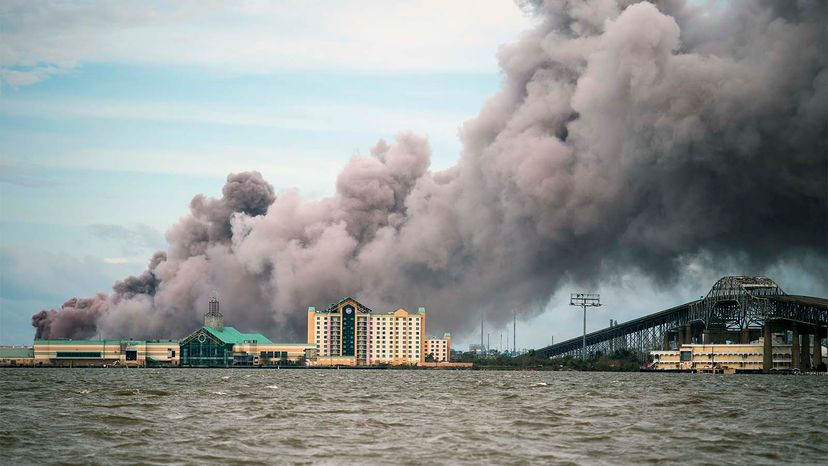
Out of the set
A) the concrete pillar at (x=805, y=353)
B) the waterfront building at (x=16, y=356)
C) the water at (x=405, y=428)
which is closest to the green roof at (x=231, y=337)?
the waterfront building at (x=16, y=356)

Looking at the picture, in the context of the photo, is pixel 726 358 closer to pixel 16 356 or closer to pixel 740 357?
pixel 740 357

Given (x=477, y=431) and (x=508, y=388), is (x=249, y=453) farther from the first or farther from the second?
(x=508, y=388)

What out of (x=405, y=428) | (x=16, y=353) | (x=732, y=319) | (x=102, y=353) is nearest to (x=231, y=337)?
(x=102, y=353)

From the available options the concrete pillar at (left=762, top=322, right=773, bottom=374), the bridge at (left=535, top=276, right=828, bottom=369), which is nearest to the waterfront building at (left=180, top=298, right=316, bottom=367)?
the bridge at (left=535, top=276, right=828, bottom=369)

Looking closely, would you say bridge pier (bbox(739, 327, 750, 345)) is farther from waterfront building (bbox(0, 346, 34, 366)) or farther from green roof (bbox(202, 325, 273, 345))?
waterfront building (bbox(0, 346, 34, 366))

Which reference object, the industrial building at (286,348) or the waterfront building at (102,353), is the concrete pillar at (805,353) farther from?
the waterfront building at (102,353)
